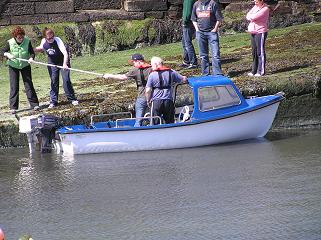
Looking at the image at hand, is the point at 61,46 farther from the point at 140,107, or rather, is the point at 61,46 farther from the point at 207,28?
the point at 207,28

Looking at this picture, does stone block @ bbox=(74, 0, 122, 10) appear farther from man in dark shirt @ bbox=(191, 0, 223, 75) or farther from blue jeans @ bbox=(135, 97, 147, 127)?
blue jeans @ bbox=(135, 97, 147, 127)

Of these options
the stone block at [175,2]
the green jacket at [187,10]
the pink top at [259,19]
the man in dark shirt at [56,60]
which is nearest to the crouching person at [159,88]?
the man in dark shirt at [56,60]

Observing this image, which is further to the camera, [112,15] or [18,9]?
[112,15]

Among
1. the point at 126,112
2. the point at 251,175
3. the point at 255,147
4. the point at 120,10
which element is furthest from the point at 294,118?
the point at 120,10

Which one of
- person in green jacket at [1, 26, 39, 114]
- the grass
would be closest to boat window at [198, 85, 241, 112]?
the grass

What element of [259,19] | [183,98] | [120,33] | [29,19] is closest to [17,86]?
[183,98]

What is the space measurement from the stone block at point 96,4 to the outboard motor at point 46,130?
8.00 meters

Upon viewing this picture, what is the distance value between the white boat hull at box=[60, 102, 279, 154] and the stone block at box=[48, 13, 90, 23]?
26.1 feet

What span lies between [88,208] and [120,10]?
39.9 feet

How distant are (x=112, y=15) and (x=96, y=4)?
0.53 m

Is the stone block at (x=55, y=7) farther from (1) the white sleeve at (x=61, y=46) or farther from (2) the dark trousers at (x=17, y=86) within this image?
(1) the white sleeve at (x=61, y=46)

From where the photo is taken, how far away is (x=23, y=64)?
51.4 feet

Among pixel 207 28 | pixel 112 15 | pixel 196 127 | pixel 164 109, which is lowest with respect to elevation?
pixel 196 127

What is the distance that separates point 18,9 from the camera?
21266mm
